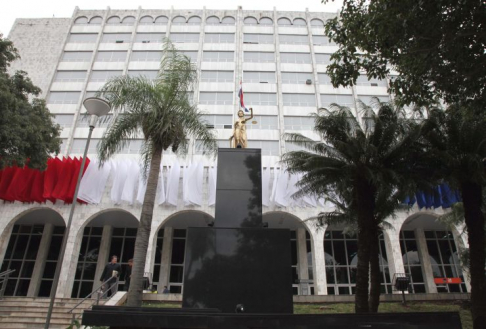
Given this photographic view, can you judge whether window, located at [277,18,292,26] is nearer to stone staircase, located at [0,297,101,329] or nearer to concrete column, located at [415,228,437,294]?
concrete column, located at [415,228,437,294]

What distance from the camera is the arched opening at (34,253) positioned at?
26500 mm

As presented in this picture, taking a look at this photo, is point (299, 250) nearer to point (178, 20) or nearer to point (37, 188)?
point (37, 188)

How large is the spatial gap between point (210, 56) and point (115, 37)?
34.9 feet

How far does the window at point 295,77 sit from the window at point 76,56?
19.9m

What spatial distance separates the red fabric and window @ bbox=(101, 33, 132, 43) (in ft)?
66.3

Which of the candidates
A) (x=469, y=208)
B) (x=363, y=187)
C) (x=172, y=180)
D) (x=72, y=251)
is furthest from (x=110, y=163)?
(x=469, y=208)

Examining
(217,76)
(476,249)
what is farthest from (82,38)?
(476,249)

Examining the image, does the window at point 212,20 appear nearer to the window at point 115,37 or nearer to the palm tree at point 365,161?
the window at point 115,37

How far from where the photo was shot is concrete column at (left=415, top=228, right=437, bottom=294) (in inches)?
1054

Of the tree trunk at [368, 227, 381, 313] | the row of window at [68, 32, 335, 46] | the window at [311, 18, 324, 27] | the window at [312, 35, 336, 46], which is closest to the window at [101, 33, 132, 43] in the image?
the row of window at [68, 32, 335, 46]

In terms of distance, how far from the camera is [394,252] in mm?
24391

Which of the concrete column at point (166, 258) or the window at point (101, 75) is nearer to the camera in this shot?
the concrete column at point (166, 258)

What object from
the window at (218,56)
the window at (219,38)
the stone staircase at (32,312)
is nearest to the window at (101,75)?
the window at (218,56)

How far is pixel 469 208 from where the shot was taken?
46.8ft
